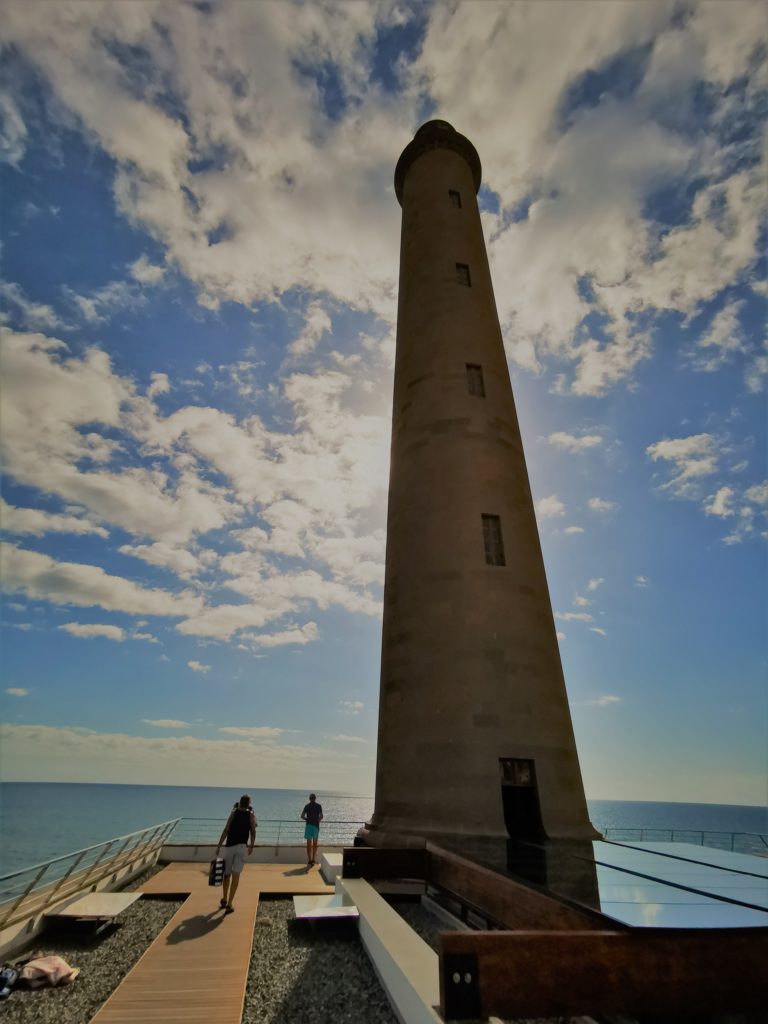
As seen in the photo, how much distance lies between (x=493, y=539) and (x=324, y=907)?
6743mm

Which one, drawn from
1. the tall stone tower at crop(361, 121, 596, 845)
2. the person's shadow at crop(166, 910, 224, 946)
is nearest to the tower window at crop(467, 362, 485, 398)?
the tall stone tower at crop(361, 121, 596, 845)

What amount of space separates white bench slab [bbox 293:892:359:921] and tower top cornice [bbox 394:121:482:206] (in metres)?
19.6

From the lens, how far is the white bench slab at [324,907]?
7537mm

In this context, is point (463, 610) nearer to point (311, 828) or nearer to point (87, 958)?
point (311, 828)

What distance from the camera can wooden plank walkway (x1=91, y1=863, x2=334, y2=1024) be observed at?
5293 millimetres

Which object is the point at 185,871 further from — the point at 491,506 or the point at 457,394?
the point at 457,394

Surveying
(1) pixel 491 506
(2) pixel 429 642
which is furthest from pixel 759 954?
(1) pixel 491 506

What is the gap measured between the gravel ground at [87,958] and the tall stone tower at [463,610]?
3.71 meters

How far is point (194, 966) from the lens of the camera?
20.8ft

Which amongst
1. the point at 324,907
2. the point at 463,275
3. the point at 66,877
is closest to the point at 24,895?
the point at 66,877

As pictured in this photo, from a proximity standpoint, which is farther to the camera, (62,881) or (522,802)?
(522,802)

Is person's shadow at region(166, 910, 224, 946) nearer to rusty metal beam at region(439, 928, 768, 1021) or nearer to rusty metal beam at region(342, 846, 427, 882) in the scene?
rusty metal beam at region(342, 846, 427, 882)

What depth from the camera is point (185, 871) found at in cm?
1174

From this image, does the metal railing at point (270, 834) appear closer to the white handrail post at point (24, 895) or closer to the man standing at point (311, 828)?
the man standing at point (311, 828)
